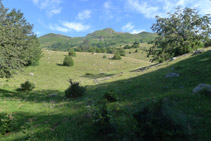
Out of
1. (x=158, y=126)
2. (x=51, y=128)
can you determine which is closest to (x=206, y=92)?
(x=158, y=126)

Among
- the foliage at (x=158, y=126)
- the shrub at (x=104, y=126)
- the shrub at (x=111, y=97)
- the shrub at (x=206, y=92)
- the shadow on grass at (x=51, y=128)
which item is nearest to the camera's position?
the foliage at (x=158, y=126)

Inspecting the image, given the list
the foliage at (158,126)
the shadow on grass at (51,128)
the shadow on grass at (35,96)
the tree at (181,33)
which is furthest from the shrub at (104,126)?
the tree at (181,33)

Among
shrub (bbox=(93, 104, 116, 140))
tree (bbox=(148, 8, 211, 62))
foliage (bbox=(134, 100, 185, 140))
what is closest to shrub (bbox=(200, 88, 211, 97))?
foliage (bbox=(134, 100, 185, 140))

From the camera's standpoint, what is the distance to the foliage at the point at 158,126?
4.54m

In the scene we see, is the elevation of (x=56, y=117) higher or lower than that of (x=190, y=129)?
lower

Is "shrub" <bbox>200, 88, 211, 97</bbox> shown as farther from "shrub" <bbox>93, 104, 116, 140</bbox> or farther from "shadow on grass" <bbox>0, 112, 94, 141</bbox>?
"shadow on grass" <bbox>0, 112, 94, 141</bbox>

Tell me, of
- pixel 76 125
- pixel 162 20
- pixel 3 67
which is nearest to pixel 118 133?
pixel 76 125

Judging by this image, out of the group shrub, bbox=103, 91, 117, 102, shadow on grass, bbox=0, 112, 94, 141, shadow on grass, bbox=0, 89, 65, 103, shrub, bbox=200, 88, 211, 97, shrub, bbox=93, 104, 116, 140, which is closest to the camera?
shrub, bbox=93, 104, 116, 140

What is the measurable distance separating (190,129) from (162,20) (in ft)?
120

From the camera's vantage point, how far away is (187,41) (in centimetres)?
3167

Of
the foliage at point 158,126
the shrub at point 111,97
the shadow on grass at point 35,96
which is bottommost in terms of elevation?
the shadow on grass at point 35,96

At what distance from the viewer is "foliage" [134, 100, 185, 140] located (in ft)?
14.9

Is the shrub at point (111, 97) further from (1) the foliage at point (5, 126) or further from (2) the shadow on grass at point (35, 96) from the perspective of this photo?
(1) the foliage at point (5, 126)

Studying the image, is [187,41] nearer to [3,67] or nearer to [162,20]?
[162,20]
